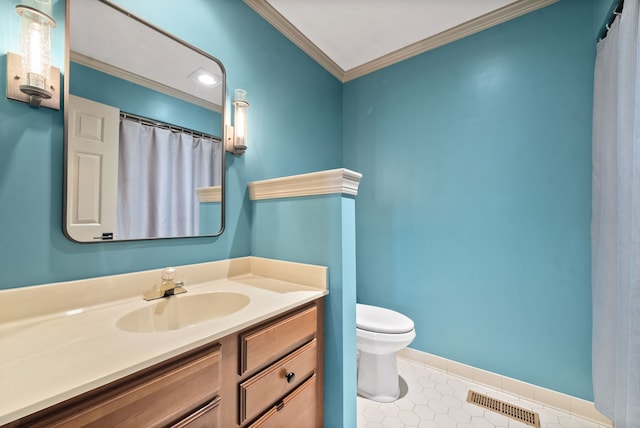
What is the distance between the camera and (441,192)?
6.11ft

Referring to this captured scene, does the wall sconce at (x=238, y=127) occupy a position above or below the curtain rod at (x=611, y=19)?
below

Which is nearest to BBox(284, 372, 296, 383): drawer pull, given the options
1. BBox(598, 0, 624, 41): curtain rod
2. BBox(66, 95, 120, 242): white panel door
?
BBox(66, 95, 120, 242): white panel door

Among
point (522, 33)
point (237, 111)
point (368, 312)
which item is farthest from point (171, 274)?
point (522, 33)

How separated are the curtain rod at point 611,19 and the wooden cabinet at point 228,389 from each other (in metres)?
1.95

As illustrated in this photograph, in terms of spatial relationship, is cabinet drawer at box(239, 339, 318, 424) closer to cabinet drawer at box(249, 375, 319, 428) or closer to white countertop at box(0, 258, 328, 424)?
cabinet drawer at box(249, 375, 319, 428)

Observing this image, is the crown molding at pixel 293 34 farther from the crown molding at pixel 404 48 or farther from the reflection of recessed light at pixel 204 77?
the reflection of recessed light at pixel 204 77

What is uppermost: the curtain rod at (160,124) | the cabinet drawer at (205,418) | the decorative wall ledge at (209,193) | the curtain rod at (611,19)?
the curtain rod at (611,19)

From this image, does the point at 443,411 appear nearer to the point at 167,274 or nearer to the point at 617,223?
the point at 617,223

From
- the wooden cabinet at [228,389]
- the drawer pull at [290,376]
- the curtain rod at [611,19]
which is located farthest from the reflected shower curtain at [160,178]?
the curtain rod at [611,19]

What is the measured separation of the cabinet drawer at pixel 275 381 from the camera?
82 centimetres

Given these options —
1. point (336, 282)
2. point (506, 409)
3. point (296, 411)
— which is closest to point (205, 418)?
point (296, 411)

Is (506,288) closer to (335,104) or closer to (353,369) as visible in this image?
(353,369)

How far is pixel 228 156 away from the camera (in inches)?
55.1

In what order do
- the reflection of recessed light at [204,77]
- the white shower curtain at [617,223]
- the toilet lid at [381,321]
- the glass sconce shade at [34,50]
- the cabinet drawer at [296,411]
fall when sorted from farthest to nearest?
the toilet lid at [381,321] → the reflection of recessed light at [204,77] → the white shower curtain at [617,223] → the cabinet drawer at [296,411] → the glass sconce shade at [34,50]
